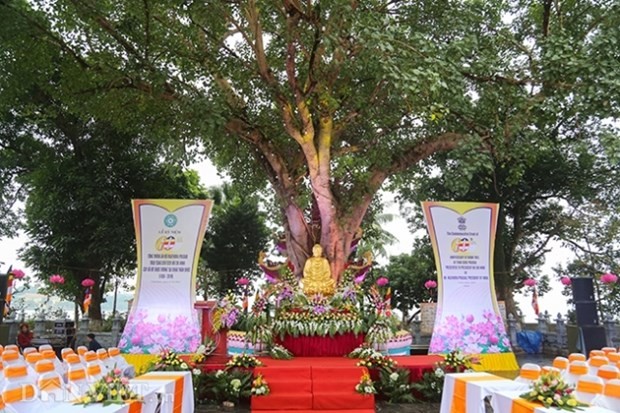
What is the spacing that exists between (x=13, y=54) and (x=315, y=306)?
7452mm

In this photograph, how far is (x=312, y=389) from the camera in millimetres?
5816

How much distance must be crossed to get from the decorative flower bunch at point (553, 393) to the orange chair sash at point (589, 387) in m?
0.35

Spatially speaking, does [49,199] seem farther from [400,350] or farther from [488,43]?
[488,43]

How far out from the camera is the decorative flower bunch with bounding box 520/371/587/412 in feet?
11.3

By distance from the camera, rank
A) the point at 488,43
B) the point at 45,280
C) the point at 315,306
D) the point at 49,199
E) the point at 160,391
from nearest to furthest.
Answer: the point at 160,391, the point at 315,306, the point at 488,43, the point at 49,199, the point at 45,280

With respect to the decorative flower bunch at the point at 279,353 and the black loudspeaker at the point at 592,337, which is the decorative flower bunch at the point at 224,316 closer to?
the decorative flower bunch at the point at 279,353

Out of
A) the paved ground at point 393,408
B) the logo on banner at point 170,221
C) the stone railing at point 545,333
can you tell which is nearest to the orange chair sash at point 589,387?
the paved ground at point 393,408

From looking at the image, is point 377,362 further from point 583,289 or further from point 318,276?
point 583,289

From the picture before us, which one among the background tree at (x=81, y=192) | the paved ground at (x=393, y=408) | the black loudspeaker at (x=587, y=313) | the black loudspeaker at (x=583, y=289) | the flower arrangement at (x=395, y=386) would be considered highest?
the background tree at (x=81, y=192)

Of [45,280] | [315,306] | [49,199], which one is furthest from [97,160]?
[315,306]

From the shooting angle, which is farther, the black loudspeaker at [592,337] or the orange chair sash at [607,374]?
the black loudspeaker at [592,337]

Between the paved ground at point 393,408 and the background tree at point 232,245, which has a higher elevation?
the background tree at point 232,245

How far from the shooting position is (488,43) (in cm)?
949

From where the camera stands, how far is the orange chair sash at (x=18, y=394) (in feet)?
10.7
